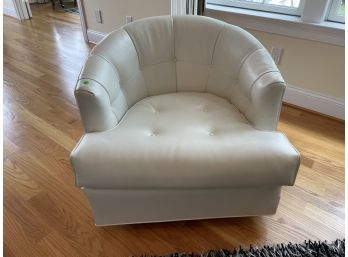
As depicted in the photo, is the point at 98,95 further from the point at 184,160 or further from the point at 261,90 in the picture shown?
the point at 261,90

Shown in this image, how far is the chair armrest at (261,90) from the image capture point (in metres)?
0.96

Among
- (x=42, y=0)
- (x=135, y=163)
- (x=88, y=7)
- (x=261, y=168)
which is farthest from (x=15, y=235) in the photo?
(x=42, y=0)

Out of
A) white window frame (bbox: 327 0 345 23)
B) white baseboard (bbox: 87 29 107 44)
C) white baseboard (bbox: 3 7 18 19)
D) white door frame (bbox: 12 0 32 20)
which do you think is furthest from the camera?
white baseboard (bbox: 3 7 18 19)

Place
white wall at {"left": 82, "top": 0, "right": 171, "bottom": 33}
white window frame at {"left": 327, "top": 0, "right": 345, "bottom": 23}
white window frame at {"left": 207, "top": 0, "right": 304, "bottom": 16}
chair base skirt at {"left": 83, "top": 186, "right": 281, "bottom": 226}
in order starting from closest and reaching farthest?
chair base skirt at {"left": 83, "top": 186, "right": 281, "bottom": 226}
white window frame at {"left": 327, "top": 0, "right": 345, "bottom": 23}
white window frame at {"left": 207, "top": 0, "right": 304, "bottom": 16}
white wall at {"left": 82, "top": 0, "right": 171, "bottom": 33}

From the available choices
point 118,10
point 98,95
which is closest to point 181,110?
point 98,95

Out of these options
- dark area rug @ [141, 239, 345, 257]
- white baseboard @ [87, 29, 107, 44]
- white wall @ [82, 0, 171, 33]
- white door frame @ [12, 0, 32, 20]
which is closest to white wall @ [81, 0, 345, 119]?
white wall @ [82, 0, 171, 33]

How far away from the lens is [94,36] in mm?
2961

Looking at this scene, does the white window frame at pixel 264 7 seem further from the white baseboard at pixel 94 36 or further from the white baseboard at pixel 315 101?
the white baseboard at pixel 94 36

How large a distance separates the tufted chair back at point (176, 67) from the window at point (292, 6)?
28.2 inches

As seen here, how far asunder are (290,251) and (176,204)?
47 cm

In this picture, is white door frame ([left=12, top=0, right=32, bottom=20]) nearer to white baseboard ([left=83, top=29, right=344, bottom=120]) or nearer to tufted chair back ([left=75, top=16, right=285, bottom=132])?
tufted chair back ([left=75, top=16, right=285, bottom=132])

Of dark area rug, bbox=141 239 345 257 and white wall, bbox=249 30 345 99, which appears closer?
dark area rug, bbox=141 239 345 257

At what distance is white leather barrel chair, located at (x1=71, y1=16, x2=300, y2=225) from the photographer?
34.3 inches

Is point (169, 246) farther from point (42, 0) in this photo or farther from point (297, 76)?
point (42, 0)
